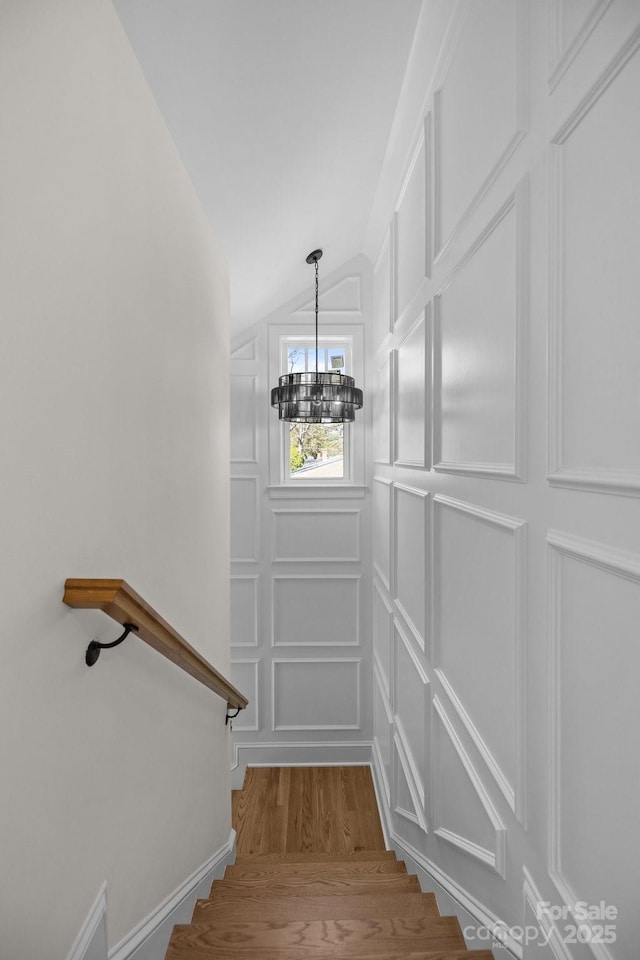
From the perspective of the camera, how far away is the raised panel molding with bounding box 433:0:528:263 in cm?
113

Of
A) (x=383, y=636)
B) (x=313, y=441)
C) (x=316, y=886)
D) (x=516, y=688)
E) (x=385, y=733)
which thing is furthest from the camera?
(x=313, y=441)

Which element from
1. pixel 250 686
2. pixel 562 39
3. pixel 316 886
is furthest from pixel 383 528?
pixel 562 39

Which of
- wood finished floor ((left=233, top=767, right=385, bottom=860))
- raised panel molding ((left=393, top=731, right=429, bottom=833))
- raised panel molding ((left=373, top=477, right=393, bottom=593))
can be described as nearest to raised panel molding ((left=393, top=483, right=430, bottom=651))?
raised panel molding ((left=373, top=477, right=393, bottom=593))

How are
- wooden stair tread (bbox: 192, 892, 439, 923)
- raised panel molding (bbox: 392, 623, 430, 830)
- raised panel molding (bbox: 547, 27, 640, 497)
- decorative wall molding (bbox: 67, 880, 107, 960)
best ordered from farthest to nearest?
raised panel molding (bbox: 392, 623, 430, 830) < wooden stair tread (bbox: 192, 892, 439, 923) < decorative wall molding (bbox: 67, 880, 107, 960) < raised panel molding (bbox: 547, 27, 640, 497)

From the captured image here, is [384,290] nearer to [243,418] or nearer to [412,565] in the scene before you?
[243,418]

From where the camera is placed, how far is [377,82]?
6.73ft

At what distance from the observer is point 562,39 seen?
97 cm

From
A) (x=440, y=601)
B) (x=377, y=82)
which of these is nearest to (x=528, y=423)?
(x=440, y=601)

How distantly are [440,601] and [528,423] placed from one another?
0.90 metres

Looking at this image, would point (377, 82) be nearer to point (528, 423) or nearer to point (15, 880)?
point (528, 423)

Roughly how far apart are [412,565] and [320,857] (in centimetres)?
188

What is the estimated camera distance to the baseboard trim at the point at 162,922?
132 cm

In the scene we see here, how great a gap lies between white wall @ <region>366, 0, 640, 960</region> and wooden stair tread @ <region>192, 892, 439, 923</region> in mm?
110

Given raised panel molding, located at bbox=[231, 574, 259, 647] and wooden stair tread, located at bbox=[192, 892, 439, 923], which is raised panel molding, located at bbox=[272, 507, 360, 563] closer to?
raised panel molding, located at bbox=[231, 574, 259, 647]
